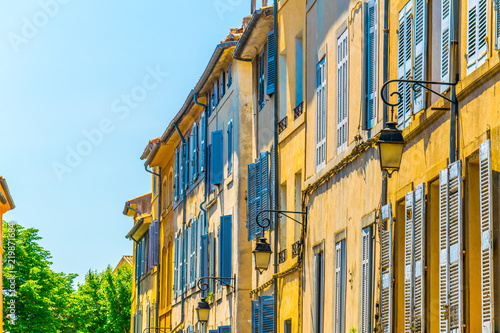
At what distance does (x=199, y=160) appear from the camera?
96.2 ft

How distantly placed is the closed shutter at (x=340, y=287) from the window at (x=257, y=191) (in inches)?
216

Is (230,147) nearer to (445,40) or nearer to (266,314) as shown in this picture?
(266,314)

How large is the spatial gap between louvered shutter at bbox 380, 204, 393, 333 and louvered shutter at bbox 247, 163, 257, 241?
909 cm

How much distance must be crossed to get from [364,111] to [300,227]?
4.37 m

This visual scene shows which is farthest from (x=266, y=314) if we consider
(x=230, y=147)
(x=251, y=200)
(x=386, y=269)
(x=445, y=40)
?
(x=445, y=40)

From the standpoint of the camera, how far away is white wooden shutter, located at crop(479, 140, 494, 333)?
31.1 ft

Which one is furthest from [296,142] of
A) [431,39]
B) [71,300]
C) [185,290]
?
[71,300]

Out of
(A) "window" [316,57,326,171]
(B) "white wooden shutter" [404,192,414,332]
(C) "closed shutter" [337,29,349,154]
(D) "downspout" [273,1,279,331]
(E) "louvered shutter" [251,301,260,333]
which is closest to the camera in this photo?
(B) "white wooden shutter" [404,192,414,332]

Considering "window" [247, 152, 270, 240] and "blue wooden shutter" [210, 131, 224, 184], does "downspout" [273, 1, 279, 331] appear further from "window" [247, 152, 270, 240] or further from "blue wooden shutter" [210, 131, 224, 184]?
"blue wooden shutter" [210, 131, 224, 184]

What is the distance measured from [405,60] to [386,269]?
245 centimetres

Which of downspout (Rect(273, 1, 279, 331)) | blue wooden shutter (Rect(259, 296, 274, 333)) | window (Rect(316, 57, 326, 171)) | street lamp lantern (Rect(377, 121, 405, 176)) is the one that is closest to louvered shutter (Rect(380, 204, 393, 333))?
street lamp lantern (Rect(377, 121, 405, 176))

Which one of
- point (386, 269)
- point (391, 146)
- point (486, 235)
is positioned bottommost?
point (486, 235)

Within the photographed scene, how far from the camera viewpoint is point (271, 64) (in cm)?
2112

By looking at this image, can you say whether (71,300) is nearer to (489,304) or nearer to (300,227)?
(300,227)
